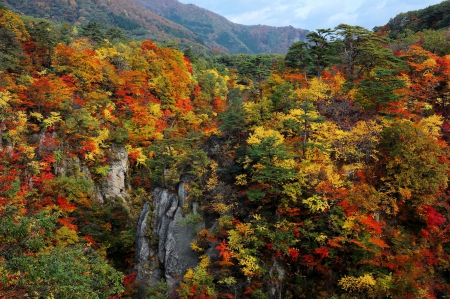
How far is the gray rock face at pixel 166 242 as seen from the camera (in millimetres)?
19172

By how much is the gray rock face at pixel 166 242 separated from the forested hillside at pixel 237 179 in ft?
0.48

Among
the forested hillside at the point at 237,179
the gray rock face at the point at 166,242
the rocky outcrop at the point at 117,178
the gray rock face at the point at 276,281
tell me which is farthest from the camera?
the rocky outcrop at the point at 117,178

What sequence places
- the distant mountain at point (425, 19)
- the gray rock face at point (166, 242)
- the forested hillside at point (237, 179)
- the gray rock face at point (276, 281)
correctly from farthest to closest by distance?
the distant mountain at point (425, 19) → the gray rock face at point (166, 242) → the gray rock face at point (276, 281) → the forested hillside at point (237, 179)

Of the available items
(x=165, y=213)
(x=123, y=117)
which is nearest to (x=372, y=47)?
(x=165, y=213)

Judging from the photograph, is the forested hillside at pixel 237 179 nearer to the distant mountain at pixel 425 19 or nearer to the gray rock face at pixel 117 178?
the gray rock face at pixel 117 178

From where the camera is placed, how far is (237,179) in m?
20.0

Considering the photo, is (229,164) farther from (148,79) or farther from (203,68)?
(203,68)

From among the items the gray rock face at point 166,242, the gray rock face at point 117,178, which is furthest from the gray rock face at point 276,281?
the gray rock face at point 117,178

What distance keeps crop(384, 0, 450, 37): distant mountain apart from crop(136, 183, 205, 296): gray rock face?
138 ft

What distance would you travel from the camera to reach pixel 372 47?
1029 inches

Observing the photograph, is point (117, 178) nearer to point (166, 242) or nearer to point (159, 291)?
point (166, 242)

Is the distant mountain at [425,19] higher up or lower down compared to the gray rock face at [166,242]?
higher up

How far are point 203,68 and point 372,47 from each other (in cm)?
3215

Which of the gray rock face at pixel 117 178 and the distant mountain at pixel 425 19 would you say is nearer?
the gray rock face at pixel 117 178
